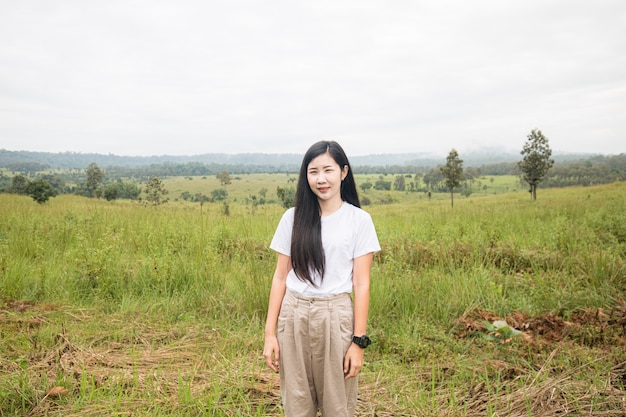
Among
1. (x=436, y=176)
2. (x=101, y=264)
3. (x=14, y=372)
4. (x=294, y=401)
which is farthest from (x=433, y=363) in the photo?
(x=436, y=176)

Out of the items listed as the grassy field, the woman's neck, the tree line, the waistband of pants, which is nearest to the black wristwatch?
the waistband of pants

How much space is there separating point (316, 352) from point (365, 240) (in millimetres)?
647

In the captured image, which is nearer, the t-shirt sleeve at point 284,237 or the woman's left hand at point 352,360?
the woman's left hand at point 352,360

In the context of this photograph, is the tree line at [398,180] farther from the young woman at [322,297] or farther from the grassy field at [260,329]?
the young woman at [322,297]

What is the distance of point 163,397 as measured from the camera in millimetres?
3088

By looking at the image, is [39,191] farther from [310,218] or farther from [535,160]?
[535,160]

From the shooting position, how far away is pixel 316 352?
205cm

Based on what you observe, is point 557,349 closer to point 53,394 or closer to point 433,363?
point 433,363

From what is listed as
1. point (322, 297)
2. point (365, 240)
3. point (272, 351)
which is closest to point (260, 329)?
point (272, 351)

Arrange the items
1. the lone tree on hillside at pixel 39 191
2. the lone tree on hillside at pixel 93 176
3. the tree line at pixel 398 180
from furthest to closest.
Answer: the lone tree on hillside at pixel 93 176, the tree line at pixel 398 180, the lone tree on hillside at pixel 39 191

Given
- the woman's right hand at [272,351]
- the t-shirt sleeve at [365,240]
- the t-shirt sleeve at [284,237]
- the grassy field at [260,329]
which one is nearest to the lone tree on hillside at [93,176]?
the grassy field at [260,329]

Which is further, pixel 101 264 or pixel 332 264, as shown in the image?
pixel 101 264

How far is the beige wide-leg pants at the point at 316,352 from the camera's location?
2023 millimetres

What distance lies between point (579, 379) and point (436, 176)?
320ft
